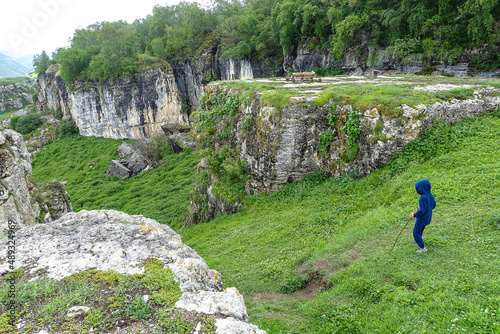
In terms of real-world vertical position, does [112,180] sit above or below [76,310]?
below

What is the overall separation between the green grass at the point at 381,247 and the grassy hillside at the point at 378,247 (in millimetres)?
25

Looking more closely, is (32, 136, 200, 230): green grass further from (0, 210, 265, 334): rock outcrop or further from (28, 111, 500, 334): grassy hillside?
(0, 210, 265, 334): rock outcrop

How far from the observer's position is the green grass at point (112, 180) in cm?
2672

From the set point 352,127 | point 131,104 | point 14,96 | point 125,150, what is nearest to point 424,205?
point 352,127

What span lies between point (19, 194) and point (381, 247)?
42.8 ft

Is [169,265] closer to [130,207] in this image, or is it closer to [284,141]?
[284,141]

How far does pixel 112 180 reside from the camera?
3625cm

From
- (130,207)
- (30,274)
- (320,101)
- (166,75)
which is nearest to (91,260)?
(30,274)

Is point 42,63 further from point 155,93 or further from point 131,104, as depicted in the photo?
point 155,93

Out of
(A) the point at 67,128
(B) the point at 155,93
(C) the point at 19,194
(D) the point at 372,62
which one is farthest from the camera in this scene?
(A) the point at 67,128

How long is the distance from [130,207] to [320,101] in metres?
22.7

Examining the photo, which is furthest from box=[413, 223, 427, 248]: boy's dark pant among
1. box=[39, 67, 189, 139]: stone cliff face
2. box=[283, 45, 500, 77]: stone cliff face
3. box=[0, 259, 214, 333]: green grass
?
box=[39, 67, 189, 139]: stone cliff face

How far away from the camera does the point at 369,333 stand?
4984mm

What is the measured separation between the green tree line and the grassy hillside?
36.3 feet
